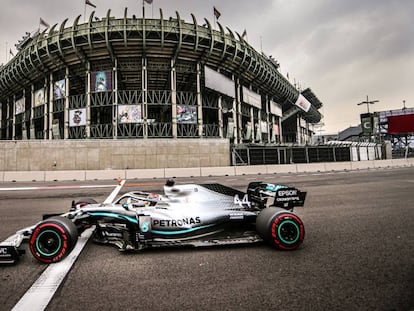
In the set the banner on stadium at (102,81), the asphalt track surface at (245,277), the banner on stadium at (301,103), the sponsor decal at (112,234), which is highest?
the banner on stadium at (301,103)

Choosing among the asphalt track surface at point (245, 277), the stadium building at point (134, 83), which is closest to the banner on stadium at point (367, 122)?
the stadium building at point (134, 83)

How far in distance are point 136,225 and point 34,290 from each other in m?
1.41

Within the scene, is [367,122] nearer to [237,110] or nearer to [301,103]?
[301,103]

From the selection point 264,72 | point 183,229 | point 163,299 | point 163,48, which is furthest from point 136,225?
point 264,72

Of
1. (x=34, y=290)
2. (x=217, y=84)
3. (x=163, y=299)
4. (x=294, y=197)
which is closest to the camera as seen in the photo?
(x=163, y=299)

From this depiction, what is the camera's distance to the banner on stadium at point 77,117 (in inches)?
1161

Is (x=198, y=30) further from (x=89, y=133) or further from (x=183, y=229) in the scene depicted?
(x=183, y=229)

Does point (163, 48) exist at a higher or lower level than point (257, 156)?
higher

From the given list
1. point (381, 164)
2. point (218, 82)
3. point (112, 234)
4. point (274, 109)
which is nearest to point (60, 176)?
point (112, 234)

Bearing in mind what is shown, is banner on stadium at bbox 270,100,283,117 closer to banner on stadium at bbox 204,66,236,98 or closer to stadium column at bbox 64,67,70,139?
banner on stadium at bbox 204,66,236,98

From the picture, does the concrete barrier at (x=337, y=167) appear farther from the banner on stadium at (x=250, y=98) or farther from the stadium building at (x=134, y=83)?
the banner on stadium at (x=250, y=98)

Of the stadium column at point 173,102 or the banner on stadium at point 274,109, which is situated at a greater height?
the banner on stadium at point 274,109

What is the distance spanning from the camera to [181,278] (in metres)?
2.78

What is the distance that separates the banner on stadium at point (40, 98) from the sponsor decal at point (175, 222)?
132ft
